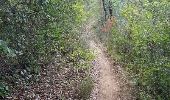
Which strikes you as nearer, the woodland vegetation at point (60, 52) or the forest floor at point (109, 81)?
the woodland vegetation at point (60, 52)

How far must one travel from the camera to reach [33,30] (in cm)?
1100

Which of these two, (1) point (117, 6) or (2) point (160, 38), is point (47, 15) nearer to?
(2) point (160, 38)

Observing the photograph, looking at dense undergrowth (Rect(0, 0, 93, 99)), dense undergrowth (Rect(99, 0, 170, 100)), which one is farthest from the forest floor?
dense undergrowth (Rect(0, 0, 93, 99))

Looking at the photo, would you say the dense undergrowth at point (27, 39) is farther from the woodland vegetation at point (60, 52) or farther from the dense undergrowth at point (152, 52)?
the dense undergrowth at point (152, 52)

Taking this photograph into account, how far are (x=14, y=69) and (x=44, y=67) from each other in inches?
111

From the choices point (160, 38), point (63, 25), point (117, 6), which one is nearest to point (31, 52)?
point (63, 25)

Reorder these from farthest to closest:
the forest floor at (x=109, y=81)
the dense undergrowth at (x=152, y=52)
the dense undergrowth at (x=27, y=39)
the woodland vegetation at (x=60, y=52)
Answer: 1. the forest floor at (x=109, y=81)
2. the dense undergrowth at (x=152, y=52)
3. the woodland vegetation at (x=60, y=52)
4. the dense undergrowth at (x=27, y=39)

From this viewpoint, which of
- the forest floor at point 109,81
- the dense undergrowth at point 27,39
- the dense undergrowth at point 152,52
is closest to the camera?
the dense undergrowth at point 27,39

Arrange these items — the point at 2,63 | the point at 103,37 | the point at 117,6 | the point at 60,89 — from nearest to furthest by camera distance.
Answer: the point at 2,63, the point at 60,89, the point at 117,6, the point at 103,37

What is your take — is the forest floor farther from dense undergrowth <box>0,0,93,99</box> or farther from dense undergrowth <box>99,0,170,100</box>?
dense undergrowth <box>0,0,93,99</box>

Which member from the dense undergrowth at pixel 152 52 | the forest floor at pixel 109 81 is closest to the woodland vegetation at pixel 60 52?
the dense undergrowth at pixel 152 52

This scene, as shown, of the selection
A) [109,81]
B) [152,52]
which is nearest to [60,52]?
[109,81]

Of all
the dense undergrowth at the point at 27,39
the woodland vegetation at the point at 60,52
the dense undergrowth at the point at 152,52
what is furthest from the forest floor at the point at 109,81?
the dense undergrowth at the point at 27,39

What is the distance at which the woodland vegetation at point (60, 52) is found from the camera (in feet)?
32.1
